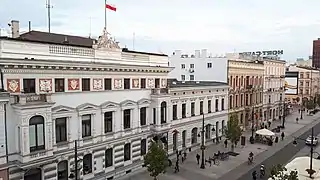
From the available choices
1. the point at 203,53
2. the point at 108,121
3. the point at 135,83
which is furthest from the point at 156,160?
the point at 203,53

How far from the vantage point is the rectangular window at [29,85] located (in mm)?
24328

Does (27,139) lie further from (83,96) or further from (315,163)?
(315,163)

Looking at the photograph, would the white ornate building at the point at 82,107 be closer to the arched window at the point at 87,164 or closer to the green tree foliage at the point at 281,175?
the arched window at the point at 87,164

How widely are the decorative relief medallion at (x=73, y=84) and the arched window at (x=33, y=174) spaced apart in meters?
7.28

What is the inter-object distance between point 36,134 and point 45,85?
4.01 meters

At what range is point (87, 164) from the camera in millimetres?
30141

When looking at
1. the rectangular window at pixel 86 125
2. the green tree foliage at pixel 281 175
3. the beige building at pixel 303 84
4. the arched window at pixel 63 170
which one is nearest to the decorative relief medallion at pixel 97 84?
the rectangular window at pixel 86 125

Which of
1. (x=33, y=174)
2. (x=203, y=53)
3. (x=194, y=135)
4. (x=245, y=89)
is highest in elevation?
(x=203, y=53)

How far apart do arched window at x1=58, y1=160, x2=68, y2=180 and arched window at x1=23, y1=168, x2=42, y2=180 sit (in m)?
2.11

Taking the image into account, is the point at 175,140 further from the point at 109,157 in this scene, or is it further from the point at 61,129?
the point at 61,129

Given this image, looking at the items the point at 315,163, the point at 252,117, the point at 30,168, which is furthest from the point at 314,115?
the point at 30,168

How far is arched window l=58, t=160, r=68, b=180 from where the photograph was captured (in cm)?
2768

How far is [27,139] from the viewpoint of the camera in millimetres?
23484

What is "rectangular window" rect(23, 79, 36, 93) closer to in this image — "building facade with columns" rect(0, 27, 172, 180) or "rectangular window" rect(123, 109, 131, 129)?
"building facade with columns" rect(0, 27, 172, 180)
